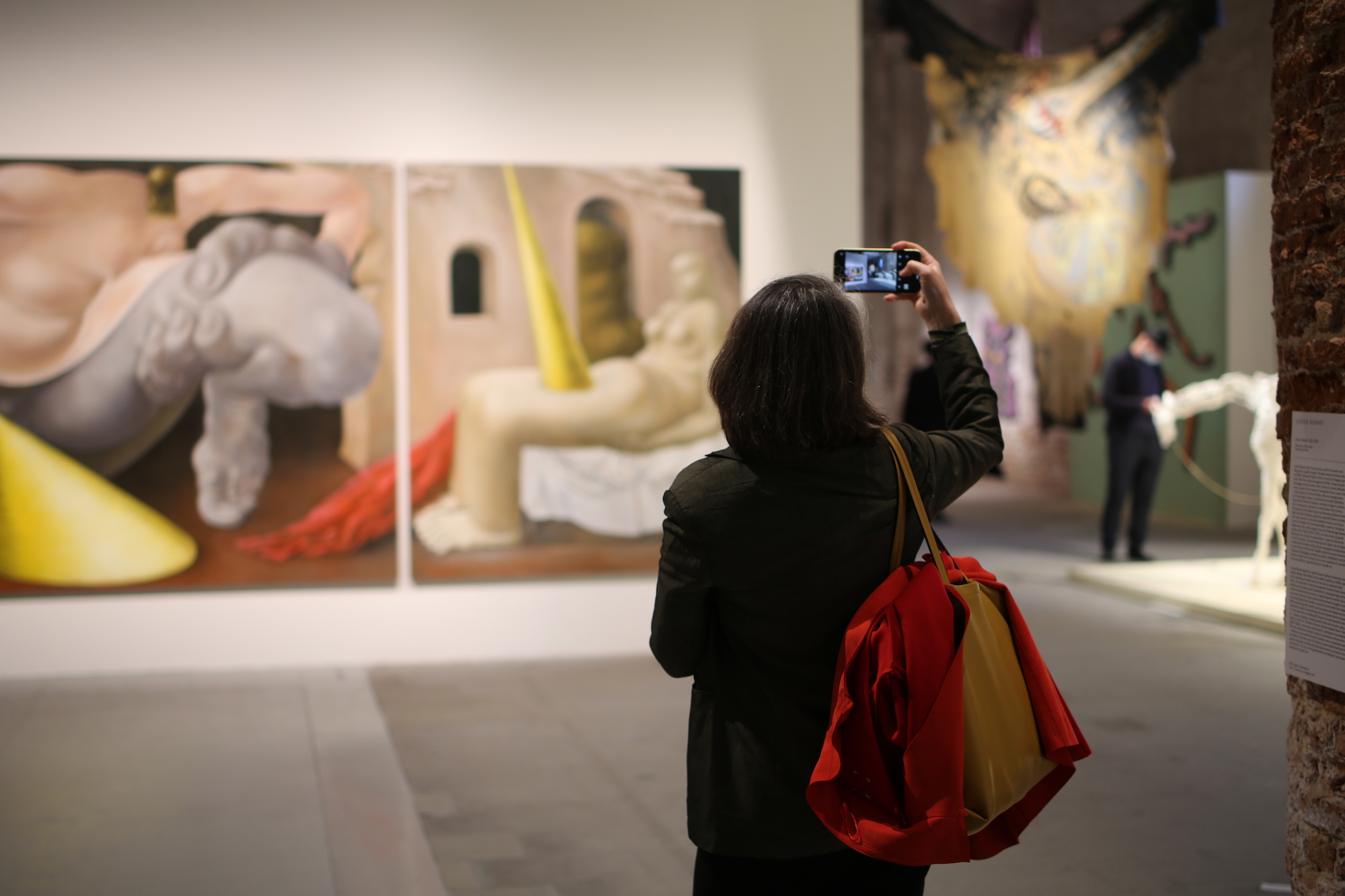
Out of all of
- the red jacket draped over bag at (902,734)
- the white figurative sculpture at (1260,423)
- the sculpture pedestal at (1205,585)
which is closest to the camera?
the red jacket draped over bag at (902,734)

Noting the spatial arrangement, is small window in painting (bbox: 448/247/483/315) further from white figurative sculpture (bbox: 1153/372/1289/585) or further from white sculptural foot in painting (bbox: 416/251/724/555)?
white figurative sculpture (bbox: 1153/372/1289/585)

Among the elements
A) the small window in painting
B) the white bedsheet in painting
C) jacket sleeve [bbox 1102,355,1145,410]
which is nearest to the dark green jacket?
the white bedsheet in painting

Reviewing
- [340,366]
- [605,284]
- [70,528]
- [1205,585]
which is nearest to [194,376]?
[340,366]

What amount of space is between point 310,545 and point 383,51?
2439 mm

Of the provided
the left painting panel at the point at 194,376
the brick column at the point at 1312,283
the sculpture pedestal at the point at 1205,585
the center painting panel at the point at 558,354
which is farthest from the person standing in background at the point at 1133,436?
the brick column at the point at 1312,283

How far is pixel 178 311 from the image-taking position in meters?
5.53

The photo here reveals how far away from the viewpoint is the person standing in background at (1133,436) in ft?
29.5

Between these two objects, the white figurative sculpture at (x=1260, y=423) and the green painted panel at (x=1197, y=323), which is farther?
the green painted panel at (x=1197, y=323)

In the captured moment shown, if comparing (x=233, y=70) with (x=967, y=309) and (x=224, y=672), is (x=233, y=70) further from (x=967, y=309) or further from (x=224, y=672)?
(x=967, y=309)

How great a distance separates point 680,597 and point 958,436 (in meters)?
0.54

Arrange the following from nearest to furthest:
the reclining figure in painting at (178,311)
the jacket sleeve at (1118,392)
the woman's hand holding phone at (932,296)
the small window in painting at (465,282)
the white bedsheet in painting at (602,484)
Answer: the woman's hand holding phone at (932,296) < the reclining figure in painting at (178,311) < the small window in painting at (465,282) < the white bedsheet in painting at (602,484) < the jacket sleeve at (1118,392)

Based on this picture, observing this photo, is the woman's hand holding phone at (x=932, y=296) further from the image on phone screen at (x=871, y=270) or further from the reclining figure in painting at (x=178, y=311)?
the reclining figure in painting at (x=178, y=311)

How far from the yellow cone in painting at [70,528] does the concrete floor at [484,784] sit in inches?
20.6

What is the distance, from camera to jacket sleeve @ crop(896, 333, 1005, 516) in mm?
1804
